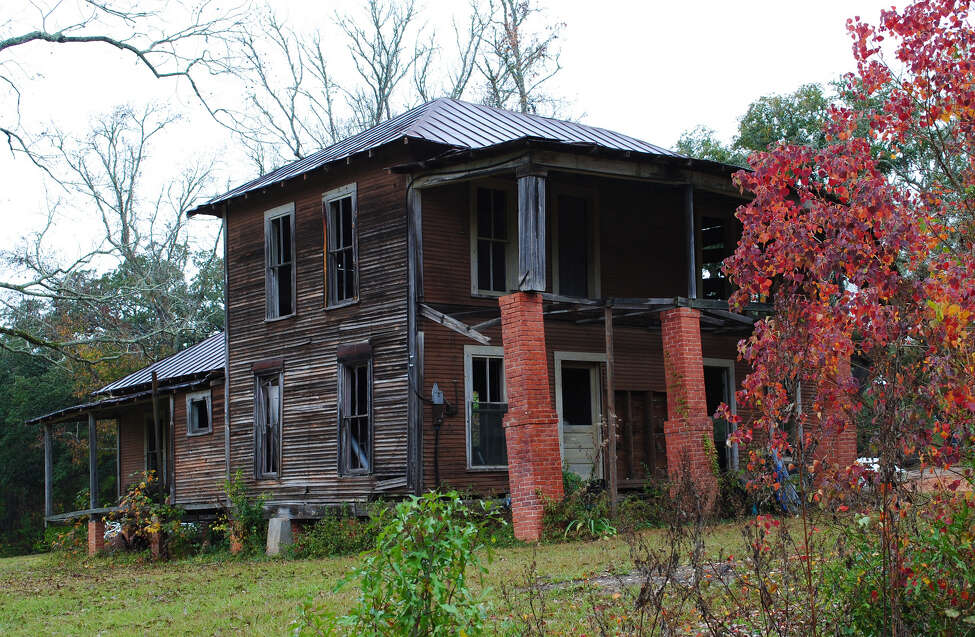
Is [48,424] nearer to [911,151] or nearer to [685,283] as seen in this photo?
[685,283]

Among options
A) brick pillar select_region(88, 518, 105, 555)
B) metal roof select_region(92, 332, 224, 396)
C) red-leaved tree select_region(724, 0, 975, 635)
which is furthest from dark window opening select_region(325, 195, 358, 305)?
red-leaved tree select_region(724, 0, 975, 635)

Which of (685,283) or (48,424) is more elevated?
(685,283)

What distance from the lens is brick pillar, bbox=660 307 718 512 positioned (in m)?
17.1

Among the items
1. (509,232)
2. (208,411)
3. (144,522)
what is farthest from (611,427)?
(144,522)

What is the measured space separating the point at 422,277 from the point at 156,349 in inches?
1041

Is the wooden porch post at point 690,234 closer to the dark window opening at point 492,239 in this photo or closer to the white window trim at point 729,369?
the dark window opening at point 492,239

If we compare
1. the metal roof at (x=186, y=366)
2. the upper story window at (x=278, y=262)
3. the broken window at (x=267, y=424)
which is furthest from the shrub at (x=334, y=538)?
the metal roof at (x=186, y=366)

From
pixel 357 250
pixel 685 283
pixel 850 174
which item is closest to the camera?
pixel 850 174

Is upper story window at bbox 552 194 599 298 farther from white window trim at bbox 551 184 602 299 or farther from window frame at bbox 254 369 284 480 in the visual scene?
window frame at bbox 254 369 284 480

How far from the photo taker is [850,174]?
22.0 feet

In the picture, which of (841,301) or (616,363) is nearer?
(841,301)

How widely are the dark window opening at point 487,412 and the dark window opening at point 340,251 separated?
294 centimetres

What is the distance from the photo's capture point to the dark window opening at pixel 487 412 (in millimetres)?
18422

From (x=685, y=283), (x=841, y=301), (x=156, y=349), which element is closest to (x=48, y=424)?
(x=156, y=349)
